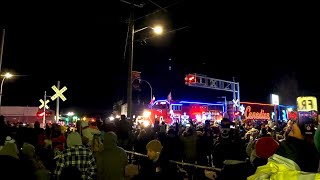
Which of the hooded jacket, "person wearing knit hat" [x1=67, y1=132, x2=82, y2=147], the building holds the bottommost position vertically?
the hooded jacket

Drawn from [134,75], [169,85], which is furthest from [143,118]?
[169,85]

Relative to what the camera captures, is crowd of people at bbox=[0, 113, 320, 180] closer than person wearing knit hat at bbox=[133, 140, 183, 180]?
Yes

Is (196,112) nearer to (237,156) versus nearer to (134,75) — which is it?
(134,75)

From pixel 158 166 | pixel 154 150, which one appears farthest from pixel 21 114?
pixel 158 166

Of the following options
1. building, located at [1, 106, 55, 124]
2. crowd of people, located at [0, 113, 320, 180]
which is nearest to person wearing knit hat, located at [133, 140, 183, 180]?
crowd of people, located at [0, 113, 320, 180]

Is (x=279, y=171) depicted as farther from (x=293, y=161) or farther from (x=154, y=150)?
(x=154, y=150)

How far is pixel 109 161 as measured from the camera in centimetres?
589

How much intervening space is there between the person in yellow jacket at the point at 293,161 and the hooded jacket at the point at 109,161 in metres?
3.82

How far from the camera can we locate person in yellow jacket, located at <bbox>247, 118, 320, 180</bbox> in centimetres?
208

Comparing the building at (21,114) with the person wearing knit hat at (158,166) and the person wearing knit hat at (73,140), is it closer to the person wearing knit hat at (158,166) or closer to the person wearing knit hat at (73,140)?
the person wearing knit hat at (73,140)

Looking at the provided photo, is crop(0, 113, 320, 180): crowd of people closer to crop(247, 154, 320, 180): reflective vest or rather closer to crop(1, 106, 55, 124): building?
→ crop(247, 154, 320, 180): reflective vest

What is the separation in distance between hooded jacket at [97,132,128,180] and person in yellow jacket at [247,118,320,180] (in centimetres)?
382

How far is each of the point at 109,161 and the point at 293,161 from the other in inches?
163

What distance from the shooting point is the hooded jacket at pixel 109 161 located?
19.3ft
